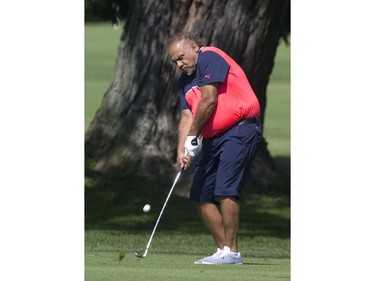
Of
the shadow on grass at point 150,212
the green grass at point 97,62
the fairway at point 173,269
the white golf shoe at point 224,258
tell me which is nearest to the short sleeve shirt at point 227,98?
the white golf shoe at point 224,258

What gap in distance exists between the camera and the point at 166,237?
711 inches

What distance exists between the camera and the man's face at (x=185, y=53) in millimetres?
11289

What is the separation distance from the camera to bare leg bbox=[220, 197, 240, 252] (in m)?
11.3

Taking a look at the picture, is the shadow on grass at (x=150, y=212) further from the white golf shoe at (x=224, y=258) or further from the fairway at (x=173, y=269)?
the white golf shoe at (x=224, y=258)

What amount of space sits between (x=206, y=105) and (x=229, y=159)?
44cm

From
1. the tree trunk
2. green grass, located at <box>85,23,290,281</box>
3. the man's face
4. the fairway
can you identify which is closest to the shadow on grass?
green grass, located at <box>85,23,290,281</box>

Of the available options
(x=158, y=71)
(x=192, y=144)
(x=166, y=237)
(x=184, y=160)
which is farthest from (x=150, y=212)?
(x=192, y=144)

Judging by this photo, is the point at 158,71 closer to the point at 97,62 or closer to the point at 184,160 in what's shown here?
the point at 184,160

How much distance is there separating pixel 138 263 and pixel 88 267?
1.71ft

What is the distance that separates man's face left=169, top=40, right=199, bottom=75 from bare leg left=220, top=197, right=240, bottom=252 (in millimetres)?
1005
